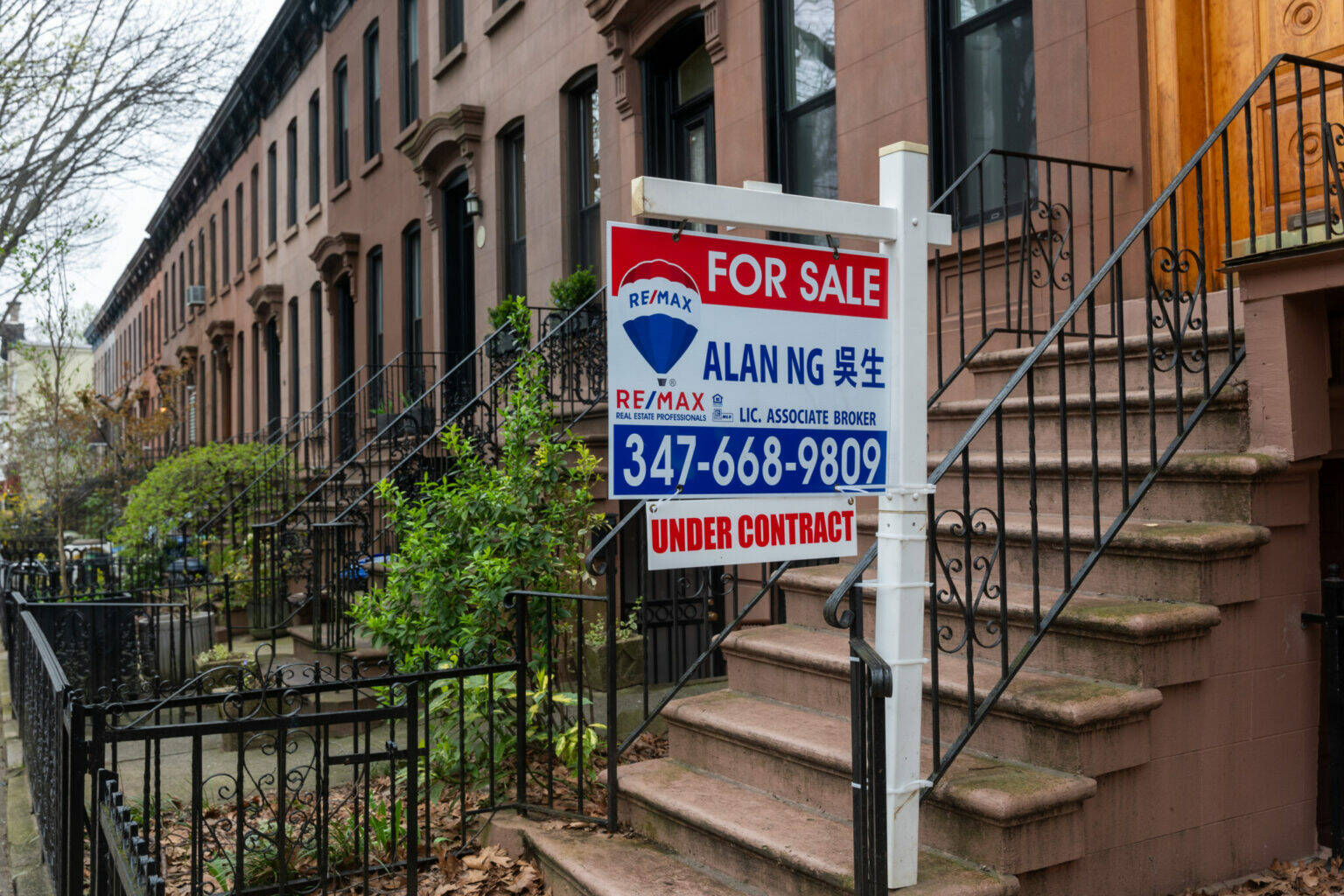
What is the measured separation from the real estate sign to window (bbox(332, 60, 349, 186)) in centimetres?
1762

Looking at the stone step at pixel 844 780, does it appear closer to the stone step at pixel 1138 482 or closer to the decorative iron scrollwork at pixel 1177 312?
the stone step at pixel 1138 482

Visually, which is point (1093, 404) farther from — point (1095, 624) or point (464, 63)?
point (464, 63)

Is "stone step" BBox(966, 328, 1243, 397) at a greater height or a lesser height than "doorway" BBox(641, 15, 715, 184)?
lesser

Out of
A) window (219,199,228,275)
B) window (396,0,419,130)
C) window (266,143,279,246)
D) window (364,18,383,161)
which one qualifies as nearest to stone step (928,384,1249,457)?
window (396,0,419,130)

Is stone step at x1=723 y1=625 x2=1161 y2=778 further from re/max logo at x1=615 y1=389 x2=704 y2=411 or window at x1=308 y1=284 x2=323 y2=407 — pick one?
window at x1=308 y1=284 x2=323 y2=407

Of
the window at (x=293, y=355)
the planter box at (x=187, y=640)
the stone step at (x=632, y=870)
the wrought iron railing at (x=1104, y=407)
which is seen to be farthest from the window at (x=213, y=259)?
the stone step at (x=632, y=870)

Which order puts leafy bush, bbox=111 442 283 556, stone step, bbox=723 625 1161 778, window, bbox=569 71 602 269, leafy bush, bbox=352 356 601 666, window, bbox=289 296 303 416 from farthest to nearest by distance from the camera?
window, bbox=289 296 303 416
leafy bush, bbox=111 442 283 556
window, bbox=569 71 602 269
leafy bush, bbox=352 356 601 666
stone step, bbox=723 625 1161 778

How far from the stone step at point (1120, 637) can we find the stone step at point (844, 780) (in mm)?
503

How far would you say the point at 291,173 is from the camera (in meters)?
22.8

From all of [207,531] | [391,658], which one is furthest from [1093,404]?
[207,531]

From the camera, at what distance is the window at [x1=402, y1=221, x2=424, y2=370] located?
664 inches

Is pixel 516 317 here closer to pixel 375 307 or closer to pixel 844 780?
pixel 844 780

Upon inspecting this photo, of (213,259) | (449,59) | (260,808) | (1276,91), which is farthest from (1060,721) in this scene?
(213,259)

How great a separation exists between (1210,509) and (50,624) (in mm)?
7682
